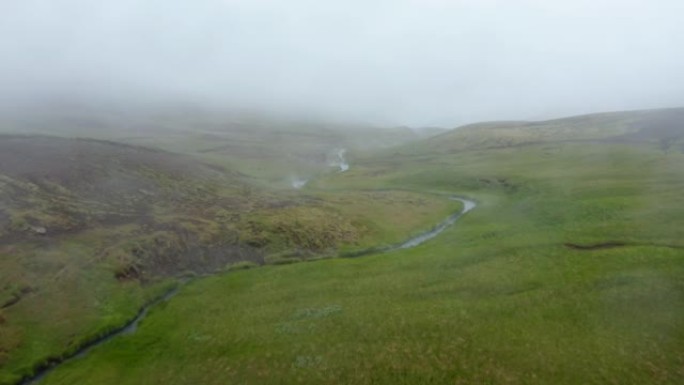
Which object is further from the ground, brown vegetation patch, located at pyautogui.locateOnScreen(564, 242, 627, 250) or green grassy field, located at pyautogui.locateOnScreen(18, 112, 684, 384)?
brown vegetation patch, located at pyautogui.locateOnScreen(564, 242, 627, 250)

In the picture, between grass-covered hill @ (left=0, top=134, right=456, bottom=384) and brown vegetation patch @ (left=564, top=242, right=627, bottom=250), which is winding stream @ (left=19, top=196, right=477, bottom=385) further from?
brown vegetation patch @ (left=564, top=242, right=627, bottom=250)

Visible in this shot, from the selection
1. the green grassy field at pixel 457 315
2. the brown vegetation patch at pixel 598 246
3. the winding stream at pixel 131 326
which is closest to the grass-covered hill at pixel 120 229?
the winding stream at pixel 131 326

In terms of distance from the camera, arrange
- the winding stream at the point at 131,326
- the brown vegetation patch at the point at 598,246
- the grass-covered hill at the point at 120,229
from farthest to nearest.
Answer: the brown vegetation patch at the point at 598,246 < the grass-covered hill at the point at 120,229 < the winding stream at the point at 131,326

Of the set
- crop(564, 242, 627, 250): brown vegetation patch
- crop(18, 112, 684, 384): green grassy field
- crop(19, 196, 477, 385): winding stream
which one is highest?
crop(564, 242, 627, 250): brown vegetation patch

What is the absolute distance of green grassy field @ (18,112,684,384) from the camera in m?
39.7

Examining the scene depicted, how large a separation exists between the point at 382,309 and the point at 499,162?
113 m

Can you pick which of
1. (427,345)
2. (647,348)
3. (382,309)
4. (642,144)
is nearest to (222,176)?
(382,309)

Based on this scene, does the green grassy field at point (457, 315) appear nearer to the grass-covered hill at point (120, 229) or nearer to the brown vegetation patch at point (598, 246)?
the brown vegetation patch at point (598, 246)

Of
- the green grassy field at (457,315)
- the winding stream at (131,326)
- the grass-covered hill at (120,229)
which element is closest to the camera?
the green grassy field at (457,315)

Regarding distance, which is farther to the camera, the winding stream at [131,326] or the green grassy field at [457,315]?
the winding stream at [131,326]

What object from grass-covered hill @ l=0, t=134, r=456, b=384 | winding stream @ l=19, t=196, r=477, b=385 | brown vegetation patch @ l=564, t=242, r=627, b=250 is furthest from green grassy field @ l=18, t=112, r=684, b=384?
grass-covered hill @ l=0, t=134, r=456, b=384

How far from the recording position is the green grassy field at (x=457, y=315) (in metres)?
39.7

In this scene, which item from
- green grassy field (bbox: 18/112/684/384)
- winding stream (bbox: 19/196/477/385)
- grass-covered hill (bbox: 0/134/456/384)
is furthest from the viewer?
grass-covered hill (bbox: 0/134/456/384)

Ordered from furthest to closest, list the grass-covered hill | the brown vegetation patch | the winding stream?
the brown vegetation patch < the grass-covered hill < the winding stream
